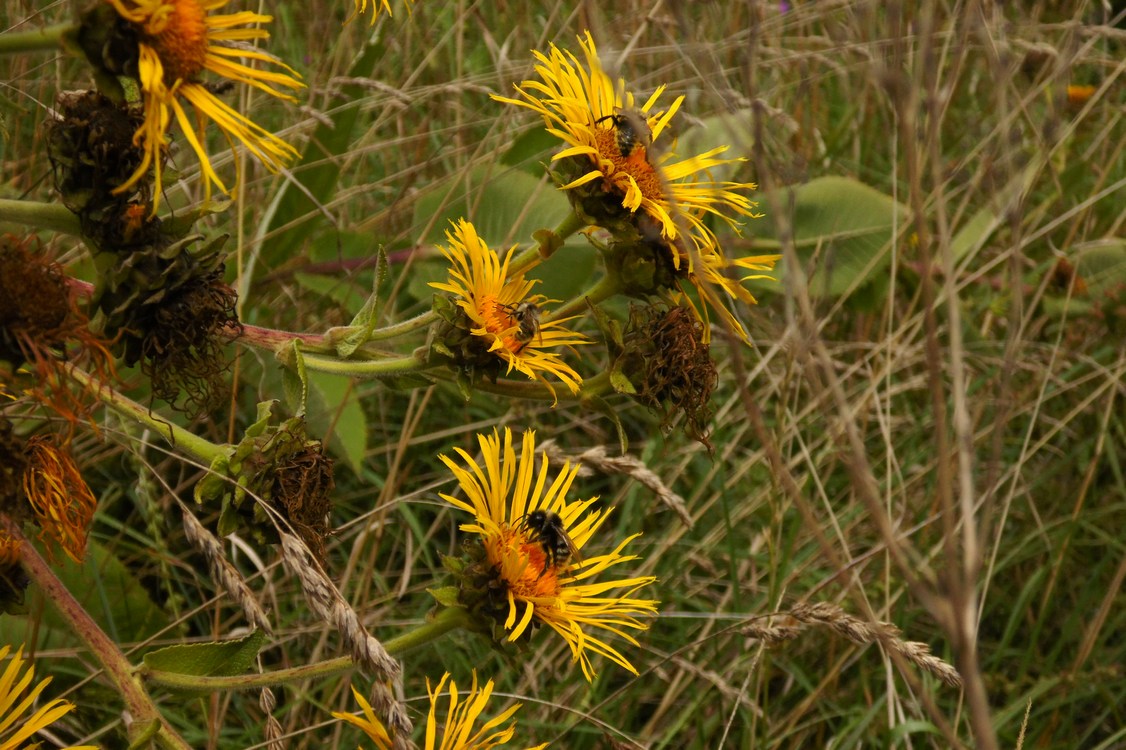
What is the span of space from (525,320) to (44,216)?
670 mm

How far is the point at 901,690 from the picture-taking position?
2.74m

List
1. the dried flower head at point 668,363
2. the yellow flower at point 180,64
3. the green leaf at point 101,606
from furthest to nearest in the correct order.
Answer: the green leaf at point 101,606 < the dried flower head at point 668,363 < the yellow flower at point 180,64

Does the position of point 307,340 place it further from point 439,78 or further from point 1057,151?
point 1057,151

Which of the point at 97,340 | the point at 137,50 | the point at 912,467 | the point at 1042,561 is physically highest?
the point at 137,50

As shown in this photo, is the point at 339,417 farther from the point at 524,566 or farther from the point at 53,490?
the point at 53,490

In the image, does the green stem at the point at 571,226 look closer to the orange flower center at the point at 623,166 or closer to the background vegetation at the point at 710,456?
the orange flower center at the point at 623,166

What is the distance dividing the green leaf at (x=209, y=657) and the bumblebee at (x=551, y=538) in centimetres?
45

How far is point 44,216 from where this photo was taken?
1.50 m

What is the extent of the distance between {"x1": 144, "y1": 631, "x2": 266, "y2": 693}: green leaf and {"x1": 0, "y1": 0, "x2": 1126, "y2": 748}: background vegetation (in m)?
0.29

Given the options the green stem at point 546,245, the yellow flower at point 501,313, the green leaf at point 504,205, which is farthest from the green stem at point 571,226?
the green leaf at point 504,205

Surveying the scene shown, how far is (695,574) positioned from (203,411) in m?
1.63

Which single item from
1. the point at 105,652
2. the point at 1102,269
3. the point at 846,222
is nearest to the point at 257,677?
the point at 105,652

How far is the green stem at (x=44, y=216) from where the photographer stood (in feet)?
4.86

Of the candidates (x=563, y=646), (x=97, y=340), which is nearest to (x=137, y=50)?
A: (x=97, y=340)
